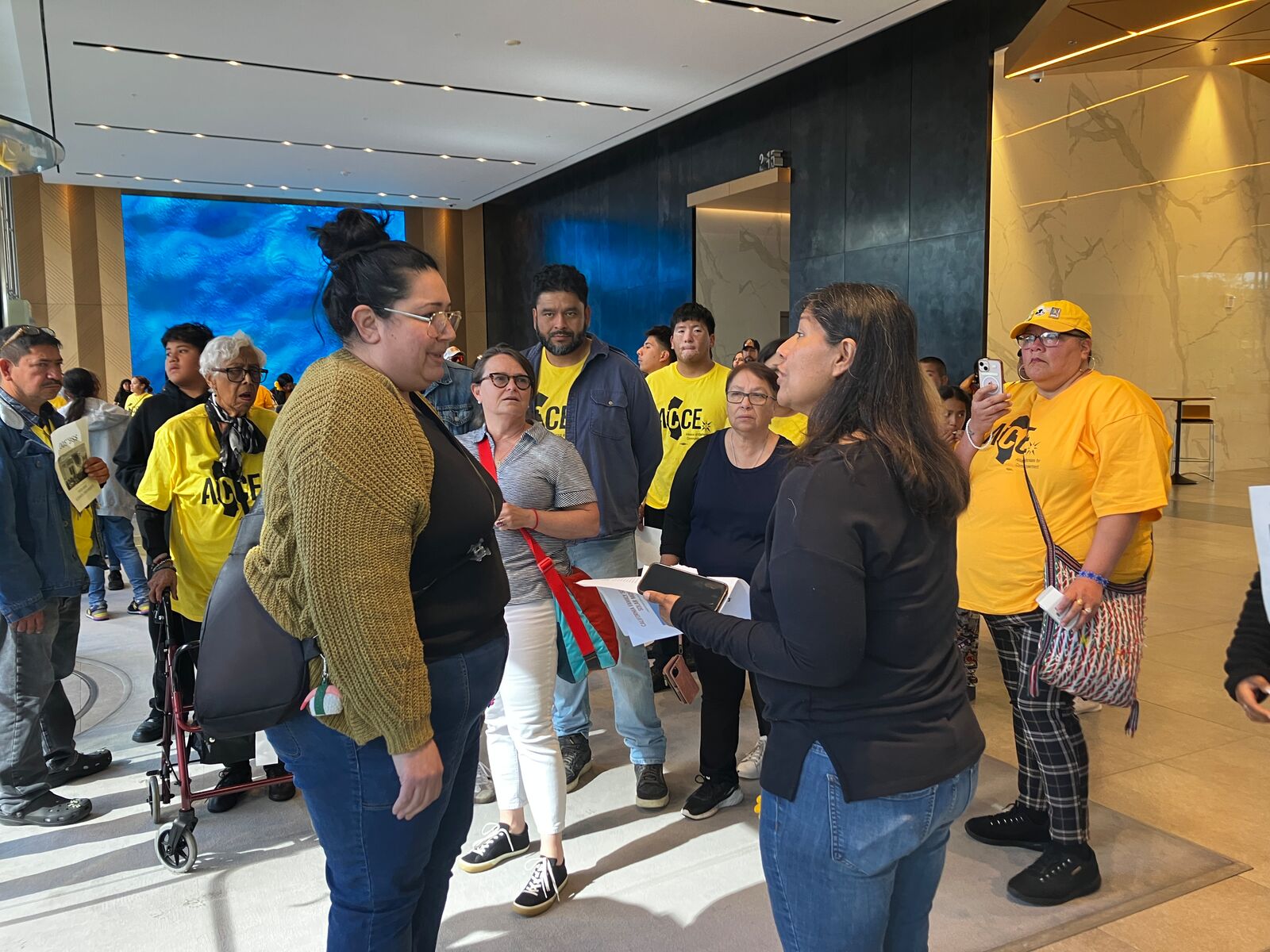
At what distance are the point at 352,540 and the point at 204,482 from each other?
2.18 metres

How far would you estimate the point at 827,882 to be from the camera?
4.66ft

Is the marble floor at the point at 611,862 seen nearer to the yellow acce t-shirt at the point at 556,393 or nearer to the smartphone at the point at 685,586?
the smartphone at the point at 685,586

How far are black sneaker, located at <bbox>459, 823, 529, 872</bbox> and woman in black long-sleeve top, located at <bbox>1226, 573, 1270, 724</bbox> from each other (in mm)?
2049

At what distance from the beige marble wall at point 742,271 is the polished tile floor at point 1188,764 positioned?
6.54 m

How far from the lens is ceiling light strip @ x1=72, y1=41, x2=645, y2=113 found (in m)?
8.84

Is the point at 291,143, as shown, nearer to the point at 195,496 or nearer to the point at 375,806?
the point at 195,496

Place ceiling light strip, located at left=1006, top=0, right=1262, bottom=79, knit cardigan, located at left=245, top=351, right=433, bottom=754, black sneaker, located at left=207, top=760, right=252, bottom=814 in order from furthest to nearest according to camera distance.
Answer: ceiling light strip, located at left=1006, top=0, right=1262, bottom=79 < black sneaker, located at left=207, top=760, right=252, bottom=814 < knit cardigan, located at left=245, top=351, right=433, bottom=754

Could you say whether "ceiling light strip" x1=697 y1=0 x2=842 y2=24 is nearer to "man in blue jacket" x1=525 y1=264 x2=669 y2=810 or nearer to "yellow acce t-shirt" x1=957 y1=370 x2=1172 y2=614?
"man in blue jacket" x1=525 y1=264 x2=669 y2=810

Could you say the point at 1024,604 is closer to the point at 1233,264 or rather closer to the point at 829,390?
the point at 829,390

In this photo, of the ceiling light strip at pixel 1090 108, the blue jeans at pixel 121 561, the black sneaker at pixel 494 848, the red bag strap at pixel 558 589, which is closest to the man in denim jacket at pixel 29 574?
the black sneaker at pixel 494 848

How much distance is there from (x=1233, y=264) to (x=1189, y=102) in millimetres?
1770

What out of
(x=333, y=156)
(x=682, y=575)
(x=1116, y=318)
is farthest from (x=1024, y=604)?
(x=333, y=156)

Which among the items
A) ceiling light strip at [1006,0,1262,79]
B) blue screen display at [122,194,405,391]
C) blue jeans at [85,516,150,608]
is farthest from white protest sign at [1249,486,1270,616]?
blue screen display at [122,194,405,391]

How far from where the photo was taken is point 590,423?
369 centimetres
